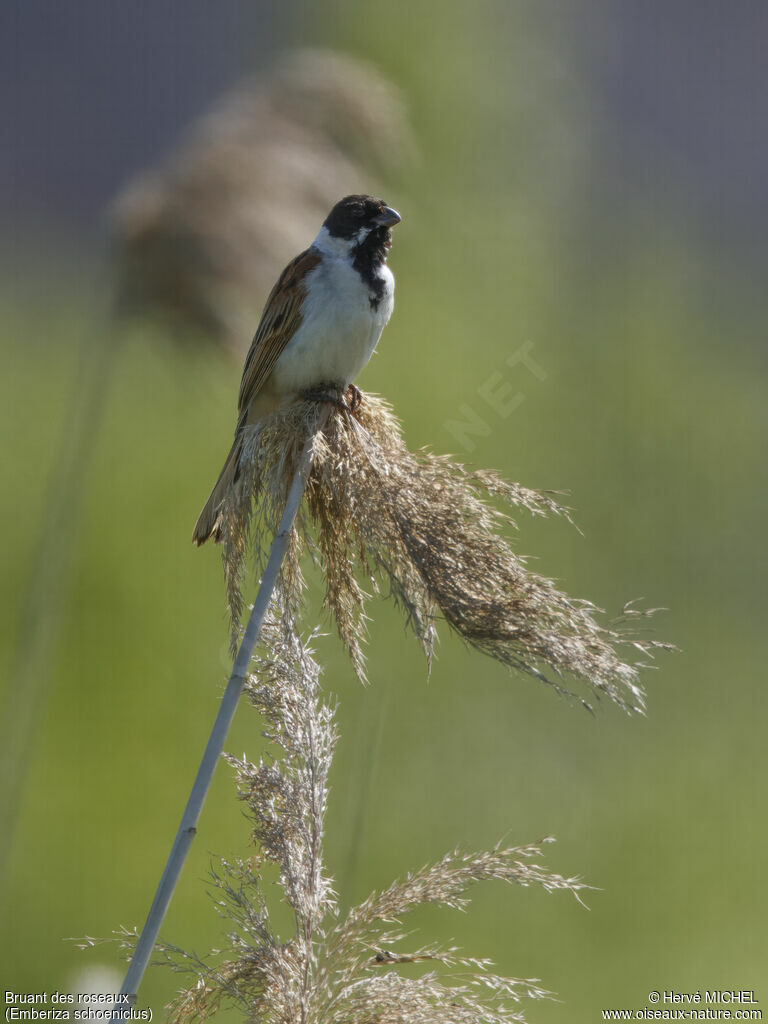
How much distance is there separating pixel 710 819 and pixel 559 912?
1110 millimetres

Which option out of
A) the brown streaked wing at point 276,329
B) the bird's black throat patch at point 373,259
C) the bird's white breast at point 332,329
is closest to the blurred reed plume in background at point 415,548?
the bird's white breast at point 332,329

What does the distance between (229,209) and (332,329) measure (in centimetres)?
48

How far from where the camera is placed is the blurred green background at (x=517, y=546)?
402 centimetres

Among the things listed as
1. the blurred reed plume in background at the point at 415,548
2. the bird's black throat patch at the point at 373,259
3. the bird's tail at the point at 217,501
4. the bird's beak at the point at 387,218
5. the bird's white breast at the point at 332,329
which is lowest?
the blurred reed plume in background at the point at 415,548

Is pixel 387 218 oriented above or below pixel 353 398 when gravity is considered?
above

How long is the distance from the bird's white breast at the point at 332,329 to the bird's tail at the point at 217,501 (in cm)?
30

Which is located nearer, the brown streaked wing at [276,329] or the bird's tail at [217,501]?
the bird's tail at [217,501]

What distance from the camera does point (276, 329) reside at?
7.38 feet

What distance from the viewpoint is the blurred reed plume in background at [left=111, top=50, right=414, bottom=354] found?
5.65ft

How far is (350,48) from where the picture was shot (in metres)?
6.47

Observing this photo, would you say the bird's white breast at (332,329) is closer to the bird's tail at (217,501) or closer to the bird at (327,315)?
the bird at (327,315)

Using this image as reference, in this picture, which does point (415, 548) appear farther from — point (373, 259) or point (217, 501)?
point (373, 259)

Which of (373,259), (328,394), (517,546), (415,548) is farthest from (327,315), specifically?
(517,546)

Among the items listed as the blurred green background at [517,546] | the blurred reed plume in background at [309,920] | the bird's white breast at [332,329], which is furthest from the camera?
the blurred green background at [517,546]
